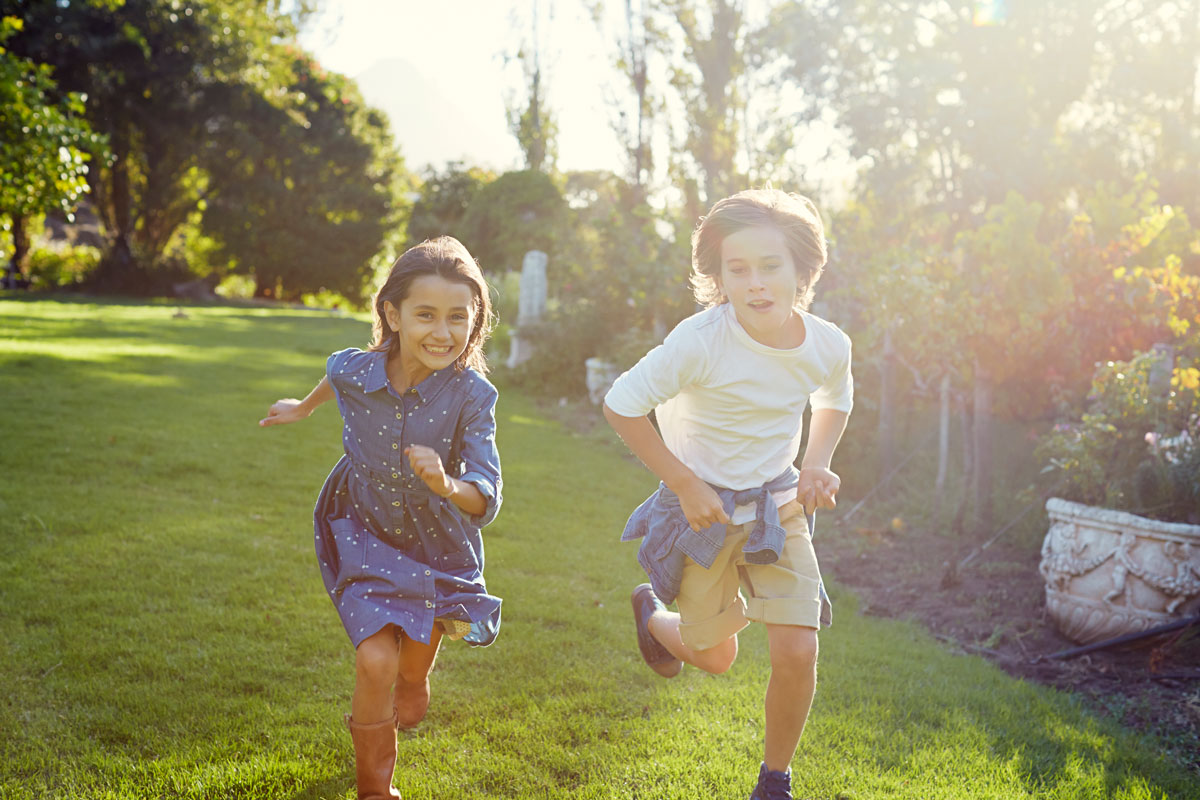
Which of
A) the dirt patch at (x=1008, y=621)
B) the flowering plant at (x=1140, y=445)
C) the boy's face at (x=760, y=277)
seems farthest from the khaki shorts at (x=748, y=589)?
the flowering plant at (x=1140, y=445)

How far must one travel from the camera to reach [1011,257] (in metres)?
5.25

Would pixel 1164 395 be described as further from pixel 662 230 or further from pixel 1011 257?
pixel 662 230

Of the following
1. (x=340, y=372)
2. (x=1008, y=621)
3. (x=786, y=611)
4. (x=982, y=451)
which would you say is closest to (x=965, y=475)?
(x=982, y=451)

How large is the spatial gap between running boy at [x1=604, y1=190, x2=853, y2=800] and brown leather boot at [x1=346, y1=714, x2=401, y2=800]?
899 mm

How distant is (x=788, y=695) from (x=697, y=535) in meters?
0.49

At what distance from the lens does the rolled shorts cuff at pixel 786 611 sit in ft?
8.13

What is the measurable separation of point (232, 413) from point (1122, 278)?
7.08 meters

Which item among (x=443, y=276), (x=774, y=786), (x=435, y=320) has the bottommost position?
(x=774, y=786)

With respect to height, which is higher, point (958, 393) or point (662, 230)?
point (662, 230)

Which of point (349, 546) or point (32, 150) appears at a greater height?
point (32, 150)

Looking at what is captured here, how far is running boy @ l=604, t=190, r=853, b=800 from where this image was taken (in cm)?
247

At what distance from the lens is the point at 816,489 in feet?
8.04

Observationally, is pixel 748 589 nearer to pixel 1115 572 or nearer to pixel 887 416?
pixel 1115 572

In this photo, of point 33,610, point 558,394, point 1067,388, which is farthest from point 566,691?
point 558,394
